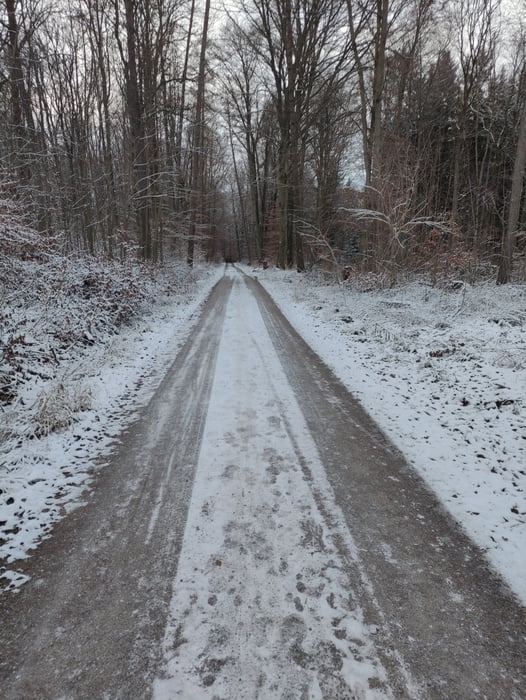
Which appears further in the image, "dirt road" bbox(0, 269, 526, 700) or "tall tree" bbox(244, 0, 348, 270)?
"tall tree" bbox(244, 0, 348, 270)

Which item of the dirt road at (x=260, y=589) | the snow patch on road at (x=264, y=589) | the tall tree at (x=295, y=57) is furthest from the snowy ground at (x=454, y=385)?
the tall tree at (x=295, y=57)

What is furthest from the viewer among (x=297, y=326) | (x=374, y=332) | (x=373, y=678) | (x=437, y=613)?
(x=297, y=326)

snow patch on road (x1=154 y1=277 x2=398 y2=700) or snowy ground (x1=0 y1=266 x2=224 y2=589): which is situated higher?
snowy ground (x1=0 y1=266 x2=224 y2=589)

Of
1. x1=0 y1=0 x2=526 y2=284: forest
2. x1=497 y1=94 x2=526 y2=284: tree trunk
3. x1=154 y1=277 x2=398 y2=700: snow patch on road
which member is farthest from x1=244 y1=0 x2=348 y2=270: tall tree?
x1=154 y1=277 x2=398 y2=700: snow patch on road

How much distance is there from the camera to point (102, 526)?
9.02 feet

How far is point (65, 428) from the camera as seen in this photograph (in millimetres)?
4156

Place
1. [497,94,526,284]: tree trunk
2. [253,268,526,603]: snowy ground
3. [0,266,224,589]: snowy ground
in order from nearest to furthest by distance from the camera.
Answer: [0,266,224,589]: snowy ground, [253,268,526,603]: snowy ground, [497,94,526,284]: tree trunk

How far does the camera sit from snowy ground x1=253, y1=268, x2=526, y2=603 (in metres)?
2.97

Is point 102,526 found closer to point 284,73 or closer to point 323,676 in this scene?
point 323,676

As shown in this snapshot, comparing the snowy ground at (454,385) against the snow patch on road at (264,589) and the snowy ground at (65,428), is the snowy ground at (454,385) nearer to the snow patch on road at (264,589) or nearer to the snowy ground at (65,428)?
the snow patch on road at (264,589)

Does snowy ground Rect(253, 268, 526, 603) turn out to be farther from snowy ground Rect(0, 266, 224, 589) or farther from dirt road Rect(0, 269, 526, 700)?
snowy ground Rect(0, 266, 224, 589)

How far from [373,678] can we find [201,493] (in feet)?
5.63

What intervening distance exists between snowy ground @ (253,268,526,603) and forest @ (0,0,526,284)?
2.52 m

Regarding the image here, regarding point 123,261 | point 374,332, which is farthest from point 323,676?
point 123,261
